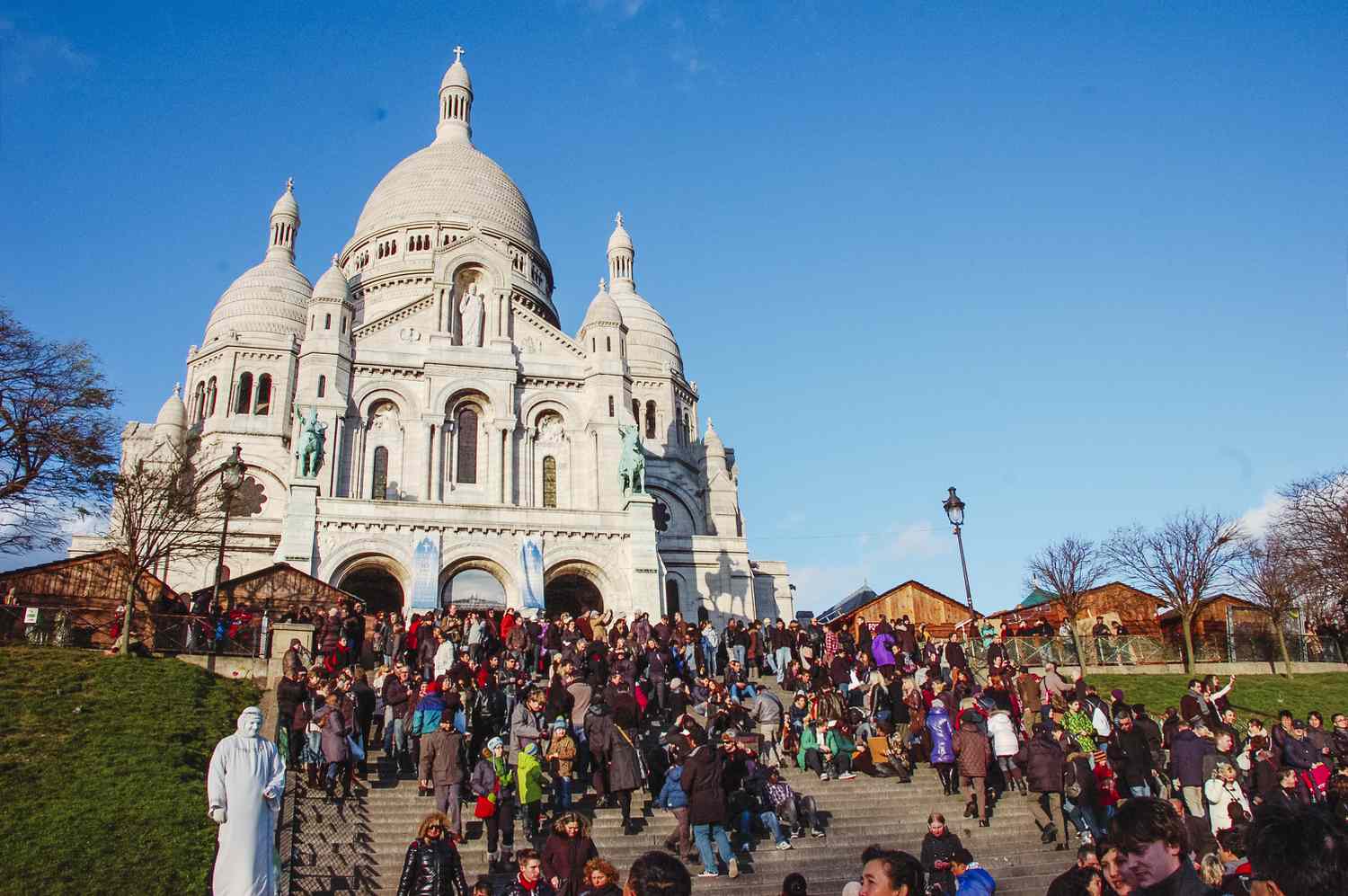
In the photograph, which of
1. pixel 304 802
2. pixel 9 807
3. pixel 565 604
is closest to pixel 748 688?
pixel 304 802

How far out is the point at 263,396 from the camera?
4956 centimetres

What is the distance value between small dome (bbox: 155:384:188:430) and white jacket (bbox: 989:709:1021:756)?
134 feet

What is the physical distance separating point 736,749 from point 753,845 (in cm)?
129

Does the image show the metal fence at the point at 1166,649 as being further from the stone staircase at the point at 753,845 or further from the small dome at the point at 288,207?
the small dome at the point at 288,207

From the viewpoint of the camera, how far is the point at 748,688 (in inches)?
803

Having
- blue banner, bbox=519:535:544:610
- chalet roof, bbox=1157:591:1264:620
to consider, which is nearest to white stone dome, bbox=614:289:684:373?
blue banner, bbox=519:535:544:610

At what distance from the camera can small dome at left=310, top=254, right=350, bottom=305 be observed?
4059 centimetres

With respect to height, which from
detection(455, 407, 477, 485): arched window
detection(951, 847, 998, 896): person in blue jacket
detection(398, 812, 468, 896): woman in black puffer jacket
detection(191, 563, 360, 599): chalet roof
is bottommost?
detection(951, 847, 998, 896): person in blue jacket

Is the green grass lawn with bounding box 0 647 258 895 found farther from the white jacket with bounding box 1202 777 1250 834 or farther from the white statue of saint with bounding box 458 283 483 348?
the white statue of saint with bounding box 458 283 483 348

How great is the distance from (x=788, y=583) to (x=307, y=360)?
2356 centimetres

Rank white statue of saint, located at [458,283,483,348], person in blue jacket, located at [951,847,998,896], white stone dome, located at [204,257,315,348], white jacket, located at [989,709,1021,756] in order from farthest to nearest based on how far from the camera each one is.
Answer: white stone dome, located at [204,257,315,348] → white statue of saint, located at [458,283,483,348] → white jacket, located at [989,709,1021,756] → person in blue jacket, located at [951,847,998,896]

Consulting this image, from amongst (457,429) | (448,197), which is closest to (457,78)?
(448,197)

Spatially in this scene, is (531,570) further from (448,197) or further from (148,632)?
(448,197)

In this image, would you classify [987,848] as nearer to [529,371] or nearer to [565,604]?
[565,604]
